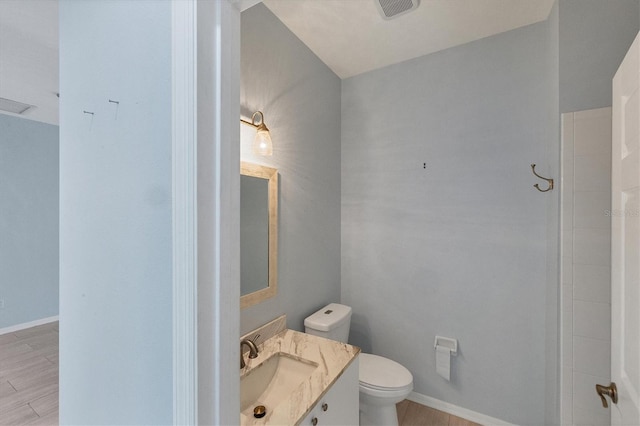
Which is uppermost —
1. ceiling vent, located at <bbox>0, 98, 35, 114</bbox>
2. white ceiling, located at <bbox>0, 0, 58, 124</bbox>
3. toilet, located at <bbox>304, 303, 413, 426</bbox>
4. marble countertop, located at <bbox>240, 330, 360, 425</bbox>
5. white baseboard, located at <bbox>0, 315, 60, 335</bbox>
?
ceiling vent, located at <bbox>0, 98, 35, 114</bbox>

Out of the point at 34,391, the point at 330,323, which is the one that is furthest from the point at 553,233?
the point at 34,391

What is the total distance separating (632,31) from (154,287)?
217 centimetres

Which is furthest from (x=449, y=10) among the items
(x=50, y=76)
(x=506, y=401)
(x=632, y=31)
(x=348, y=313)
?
(x=50, y=76)

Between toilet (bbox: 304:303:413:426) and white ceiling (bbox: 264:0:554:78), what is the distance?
1860 millimetres

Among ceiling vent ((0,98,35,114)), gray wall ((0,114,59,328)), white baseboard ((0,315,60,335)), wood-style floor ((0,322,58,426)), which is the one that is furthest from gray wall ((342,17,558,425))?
white baseboard ((0,315,60,335))

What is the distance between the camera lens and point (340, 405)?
1311 mm

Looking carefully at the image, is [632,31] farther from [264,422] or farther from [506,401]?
[264,422]

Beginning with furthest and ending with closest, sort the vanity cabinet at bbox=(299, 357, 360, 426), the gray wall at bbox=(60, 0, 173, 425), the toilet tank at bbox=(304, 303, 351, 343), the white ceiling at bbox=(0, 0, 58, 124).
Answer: the toilet tank at bbox=(304, 303, 351, 343), the white ceiling at bbox=(0, 0, 58, 124), the vanity cabinet at bbox=(299, 357, 360, 426), the gray wall at bbox=(60, 0, 173, 425)

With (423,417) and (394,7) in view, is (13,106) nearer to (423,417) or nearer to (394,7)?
(394,7)

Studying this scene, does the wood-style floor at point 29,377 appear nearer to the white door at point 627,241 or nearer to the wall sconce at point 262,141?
the wall sconce at point 262,141

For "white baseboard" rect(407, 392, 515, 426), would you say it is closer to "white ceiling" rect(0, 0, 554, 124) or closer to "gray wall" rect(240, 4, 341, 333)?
"gray wall" rect(240, 4, 341, 333)

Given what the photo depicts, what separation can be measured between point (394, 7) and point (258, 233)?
149 centimetres

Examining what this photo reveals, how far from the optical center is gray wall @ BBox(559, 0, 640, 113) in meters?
1.33

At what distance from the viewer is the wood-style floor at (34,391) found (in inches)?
74.9
